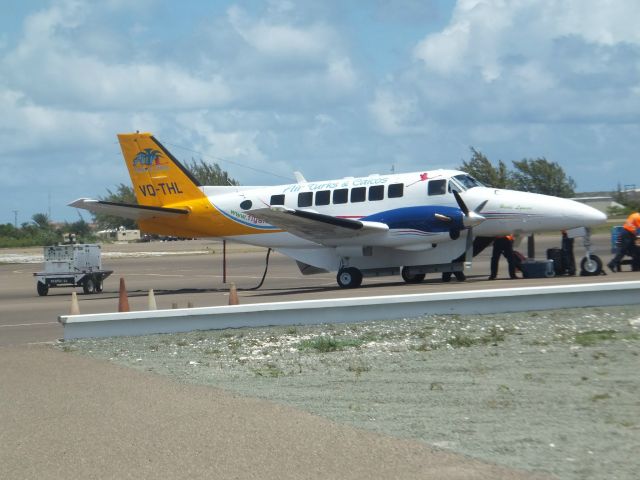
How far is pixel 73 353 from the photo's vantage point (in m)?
12.5

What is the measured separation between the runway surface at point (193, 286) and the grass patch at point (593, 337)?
7.10 meters

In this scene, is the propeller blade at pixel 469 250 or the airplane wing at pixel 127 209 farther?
the airplane wing at pixel 127 209

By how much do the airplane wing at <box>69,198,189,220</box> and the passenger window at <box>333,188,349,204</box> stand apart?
15.7 ft

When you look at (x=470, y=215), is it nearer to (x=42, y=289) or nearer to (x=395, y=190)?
(x=395, y=190)

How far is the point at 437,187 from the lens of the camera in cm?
A: 2350

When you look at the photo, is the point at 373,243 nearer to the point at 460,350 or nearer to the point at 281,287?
the point at 281,287

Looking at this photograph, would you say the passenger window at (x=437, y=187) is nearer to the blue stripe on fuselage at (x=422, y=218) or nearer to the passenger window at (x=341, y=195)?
the blue stripe on fuselage at (x=422, y=218)

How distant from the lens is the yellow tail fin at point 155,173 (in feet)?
92.0

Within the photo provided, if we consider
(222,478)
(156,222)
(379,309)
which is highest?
(156,222)

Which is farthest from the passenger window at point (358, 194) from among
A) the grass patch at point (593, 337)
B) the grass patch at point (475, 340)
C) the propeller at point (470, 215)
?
the grass patch at point (593, 337)

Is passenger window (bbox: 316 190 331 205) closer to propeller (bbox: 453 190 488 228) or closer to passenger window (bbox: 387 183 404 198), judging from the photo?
passenger window (bbox: 387 183 404 198)

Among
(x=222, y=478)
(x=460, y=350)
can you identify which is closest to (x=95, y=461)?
(x=222, y=478)

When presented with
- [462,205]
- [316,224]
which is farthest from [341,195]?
[462,205]

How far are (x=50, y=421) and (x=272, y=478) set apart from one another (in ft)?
9.23
